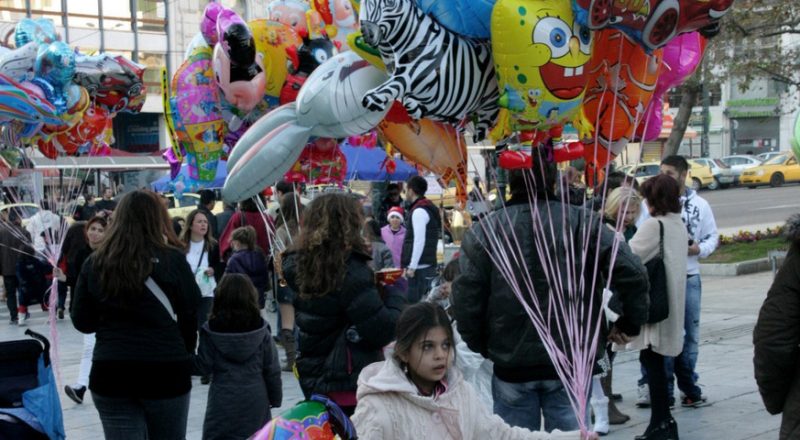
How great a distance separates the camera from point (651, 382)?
6.70 m

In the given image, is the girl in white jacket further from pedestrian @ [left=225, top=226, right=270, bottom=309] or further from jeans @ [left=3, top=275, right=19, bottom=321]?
jeans @ [left=3, top=275, right=19, bottom=321]

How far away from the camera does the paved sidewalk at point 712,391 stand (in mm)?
7117

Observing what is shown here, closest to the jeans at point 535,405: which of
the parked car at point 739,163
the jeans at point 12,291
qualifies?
the jeans at point 12,291

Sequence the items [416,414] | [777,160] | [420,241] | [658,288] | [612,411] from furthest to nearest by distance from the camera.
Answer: [777,160] < [420,241] < [612,411] < [658,288] < [416,414]

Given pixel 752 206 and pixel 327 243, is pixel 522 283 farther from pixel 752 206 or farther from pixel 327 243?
pixel 752 206

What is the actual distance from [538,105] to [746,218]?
846 inches

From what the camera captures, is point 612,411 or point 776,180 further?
point 776,180

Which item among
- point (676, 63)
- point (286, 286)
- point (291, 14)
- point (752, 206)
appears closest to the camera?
point (676, 63)

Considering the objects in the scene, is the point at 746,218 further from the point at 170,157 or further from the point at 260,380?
the point at 260,380

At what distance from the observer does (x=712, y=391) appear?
26.7 feet

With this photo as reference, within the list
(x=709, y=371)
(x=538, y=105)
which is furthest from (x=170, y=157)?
(x=538, y=105)

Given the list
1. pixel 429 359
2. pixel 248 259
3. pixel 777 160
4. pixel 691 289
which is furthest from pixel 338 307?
pixel 777 160

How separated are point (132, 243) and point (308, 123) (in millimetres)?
2674

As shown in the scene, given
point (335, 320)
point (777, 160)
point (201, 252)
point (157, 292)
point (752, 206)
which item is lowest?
point (752, 206)
